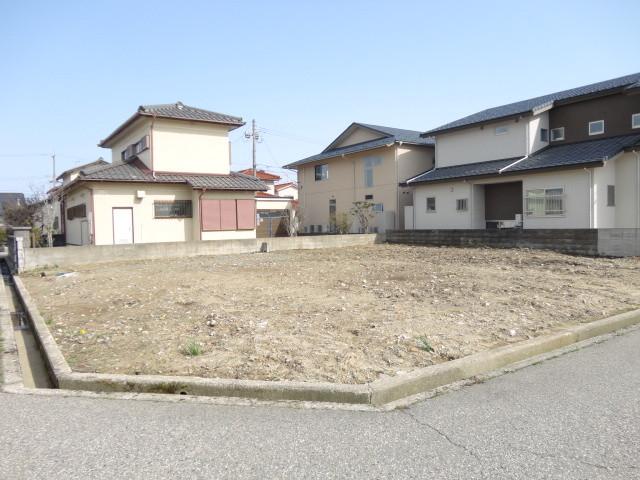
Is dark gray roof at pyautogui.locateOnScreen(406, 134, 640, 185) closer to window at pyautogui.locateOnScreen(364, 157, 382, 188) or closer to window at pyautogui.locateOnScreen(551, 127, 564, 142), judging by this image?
window at pyautogui.locateOnScreen(551, 127, 564, 142)

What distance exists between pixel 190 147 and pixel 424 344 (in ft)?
58.5

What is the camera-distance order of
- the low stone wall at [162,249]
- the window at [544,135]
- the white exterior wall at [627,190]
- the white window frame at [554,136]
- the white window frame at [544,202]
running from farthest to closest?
the window at [544,135] → the white window frame at [554,136] → the white window frame at [544,202] → the white exterior wall at [627,190] → the low stone wall at [162,249]

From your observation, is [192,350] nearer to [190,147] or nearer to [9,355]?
[9,355]

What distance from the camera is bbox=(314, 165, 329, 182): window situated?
2810cm

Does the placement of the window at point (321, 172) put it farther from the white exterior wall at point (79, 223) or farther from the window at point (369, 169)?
the white exterior wall at point (79, 223)

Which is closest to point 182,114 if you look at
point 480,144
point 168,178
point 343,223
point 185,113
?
point 185,113

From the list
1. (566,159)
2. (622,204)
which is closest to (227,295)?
(566,159)

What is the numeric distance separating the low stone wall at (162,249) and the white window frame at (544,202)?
635 centimetres

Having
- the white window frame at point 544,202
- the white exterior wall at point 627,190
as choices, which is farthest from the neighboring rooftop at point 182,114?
the white exterior wall at point 627,190

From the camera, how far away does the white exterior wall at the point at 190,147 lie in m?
19.5

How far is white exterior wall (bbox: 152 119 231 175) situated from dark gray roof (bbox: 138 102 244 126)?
1.08 ft

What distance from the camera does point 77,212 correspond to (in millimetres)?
21078

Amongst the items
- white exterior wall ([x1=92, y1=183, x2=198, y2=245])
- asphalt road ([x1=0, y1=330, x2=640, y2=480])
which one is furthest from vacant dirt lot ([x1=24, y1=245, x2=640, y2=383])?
white exterior wall ([x1=92, y1=183, x2=198, y2=245])

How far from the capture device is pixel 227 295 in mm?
7480
